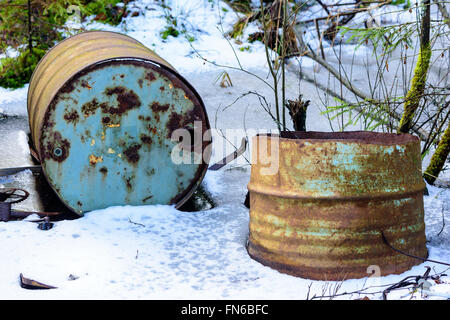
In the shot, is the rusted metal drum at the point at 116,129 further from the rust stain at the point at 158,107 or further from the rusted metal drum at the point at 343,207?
the rusted metal drum at the point at 343,207

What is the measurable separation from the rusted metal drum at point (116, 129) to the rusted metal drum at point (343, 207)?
47.1 inches

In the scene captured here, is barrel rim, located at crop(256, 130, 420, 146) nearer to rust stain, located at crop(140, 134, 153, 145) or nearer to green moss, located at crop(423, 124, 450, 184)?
rust stain, located at crop(140, 134, 153, 145)

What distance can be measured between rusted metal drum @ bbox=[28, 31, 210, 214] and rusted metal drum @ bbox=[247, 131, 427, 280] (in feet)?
3.93

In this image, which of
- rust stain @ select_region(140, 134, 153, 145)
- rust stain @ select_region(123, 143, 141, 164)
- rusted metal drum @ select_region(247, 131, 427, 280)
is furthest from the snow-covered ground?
rust stain @ select_region(140, 134, 153, 145)

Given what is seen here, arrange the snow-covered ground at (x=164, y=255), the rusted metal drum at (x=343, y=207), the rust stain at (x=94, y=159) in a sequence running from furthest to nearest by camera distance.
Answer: the rust stain at (x=94, y=159), the rusted metal drum at (x=343, y=207), the snow-covered ground at (x=164, y=255)

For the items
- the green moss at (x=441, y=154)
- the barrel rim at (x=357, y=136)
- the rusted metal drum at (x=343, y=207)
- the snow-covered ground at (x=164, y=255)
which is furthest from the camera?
the green moss at (x=441, y=154)

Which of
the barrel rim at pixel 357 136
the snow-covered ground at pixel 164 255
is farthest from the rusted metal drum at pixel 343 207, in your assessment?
the barrel rim at pixel 357 136

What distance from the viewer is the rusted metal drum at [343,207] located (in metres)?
2.69

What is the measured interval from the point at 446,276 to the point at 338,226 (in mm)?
590

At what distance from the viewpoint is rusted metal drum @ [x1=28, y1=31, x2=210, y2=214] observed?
12.0ft

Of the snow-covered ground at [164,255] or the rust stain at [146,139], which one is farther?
the rust stain at [146,139]

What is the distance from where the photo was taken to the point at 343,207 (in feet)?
8.82
